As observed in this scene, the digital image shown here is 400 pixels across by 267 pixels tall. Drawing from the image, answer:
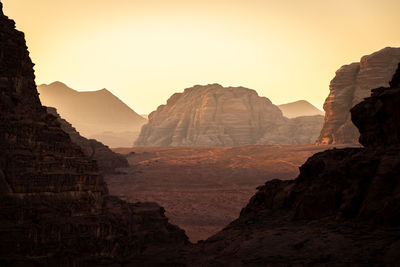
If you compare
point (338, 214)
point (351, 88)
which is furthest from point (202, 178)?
point (338, 214)

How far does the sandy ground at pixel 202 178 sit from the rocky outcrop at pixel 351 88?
18.3 ft

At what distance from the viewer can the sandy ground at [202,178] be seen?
33.1m

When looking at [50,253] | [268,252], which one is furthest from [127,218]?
[268,252]

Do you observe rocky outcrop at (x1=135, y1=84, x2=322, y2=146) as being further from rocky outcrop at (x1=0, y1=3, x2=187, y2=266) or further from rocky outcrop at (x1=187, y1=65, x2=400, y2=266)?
rocky outcrop at (x1=187, y1=65, x2=400, y2=266)

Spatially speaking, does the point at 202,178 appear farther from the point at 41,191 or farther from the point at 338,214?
the point at 338,214

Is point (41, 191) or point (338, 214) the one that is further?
point (41, 191)

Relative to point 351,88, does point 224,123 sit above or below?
below

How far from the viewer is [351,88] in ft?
220

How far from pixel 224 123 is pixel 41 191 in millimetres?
81799

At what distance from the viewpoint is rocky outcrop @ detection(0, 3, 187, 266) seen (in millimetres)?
12211

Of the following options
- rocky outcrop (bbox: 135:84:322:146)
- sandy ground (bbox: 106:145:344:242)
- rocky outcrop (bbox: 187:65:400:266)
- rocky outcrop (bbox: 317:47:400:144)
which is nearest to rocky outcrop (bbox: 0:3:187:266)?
rocky outcrop (bbox: 187:65:400:266)

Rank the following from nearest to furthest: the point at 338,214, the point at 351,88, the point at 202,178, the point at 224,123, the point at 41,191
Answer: the point at 338,214 → the point at 41,191 → the point at 202,178 → the point at 351,88 → the point at 224,123

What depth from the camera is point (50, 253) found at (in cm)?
1243

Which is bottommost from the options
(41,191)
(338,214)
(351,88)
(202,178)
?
(202,178)
